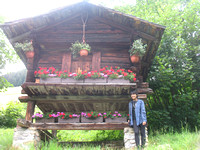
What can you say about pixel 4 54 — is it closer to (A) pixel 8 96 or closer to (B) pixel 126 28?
(B) pixel 126 28

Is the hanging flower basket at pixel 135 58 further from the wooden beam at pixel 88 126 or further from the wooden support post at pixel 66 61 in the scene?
the wooden support post at pixel 66 61

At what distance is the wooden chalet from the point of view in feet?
28.4

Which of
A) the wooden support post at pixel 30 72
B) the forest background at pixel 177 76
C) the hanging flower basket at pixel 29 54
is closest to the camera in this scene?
the wooden support post at pixel 30 72

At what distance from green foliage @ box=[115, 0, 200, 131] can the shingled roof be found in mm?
4302

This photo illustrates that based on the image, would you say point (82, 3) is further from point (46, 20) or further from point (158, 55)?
point (158, 55)

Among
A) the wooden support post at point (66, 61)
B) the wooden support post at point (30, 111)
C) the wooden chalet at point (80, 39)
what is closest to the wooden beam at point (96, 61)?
the wooden chalet at point (80, 39)

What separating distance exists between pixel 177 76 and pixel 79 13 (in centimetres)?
720

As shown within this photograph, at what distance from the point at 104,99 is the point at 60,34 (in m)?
3.47

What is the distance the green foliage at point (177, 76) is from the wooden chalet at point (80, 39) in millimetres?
4065

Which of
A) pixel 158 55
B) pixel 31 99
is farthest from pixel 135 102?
pixel 158 55

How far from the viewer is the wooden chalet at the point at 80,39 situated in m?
8.66

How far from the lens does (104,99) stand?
8633 mm

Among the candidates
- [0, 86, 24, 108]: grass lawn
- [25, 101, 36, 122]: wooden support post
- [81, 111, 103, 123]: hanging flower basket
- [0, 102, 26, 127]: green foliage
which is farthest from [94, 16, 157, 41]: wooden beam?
[0, 86, 24, 108]: grass lawn

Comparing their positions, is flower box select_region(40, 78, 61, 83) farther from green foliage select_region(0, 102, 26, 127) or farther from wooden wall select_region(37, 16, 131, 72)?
green foliage select_region(0, 102, 26, 127)
